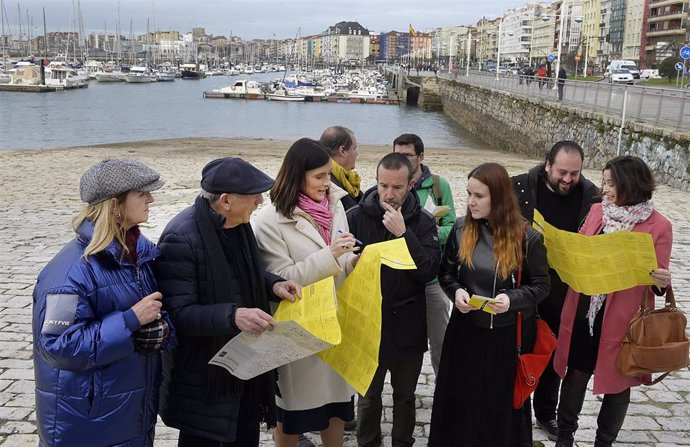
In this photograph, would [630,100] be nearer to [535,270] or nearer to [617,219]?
[617,219]

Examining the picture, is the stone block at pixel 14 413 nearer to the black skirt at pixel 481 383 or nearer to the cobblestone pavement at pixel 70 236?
the cobblestone pavement at pixel 70 236

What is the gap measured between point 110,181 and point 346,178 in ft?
6.81

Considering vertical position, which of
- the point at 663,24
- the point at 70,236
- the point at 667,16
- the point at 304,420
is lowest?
the point at 70,236

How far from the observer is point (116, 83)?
108 m

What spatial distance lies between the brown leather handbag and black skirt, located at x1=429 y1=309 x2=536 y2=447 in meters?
0.58

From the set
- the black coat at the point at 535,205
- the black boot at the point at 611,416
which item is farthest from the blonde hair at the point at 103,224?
the black boot at the point at 611,416

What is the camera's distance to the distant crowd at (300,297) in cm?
256

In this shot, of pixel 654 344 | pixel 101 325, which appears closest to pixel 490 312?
pixel 654 344

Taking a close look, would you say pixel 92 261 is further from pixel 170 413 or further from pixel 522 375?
pixel 522 375

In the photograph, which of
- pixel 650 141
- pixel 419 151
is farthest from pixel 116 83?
pixel 419 151

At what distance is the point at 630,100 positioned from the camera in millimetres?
18328

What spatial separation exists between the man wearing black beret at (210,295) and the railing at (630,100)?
Result: 1474cm

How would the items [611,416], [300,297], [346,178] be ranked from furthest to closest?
1. [346,178]
2. [611,416]
3. [300,297]

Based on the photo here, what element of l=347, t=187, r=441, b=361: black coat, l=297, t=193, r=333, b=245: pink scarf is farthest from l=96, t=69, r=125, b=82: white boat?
l=297, t=193, r=333, b=245: pink scarf
